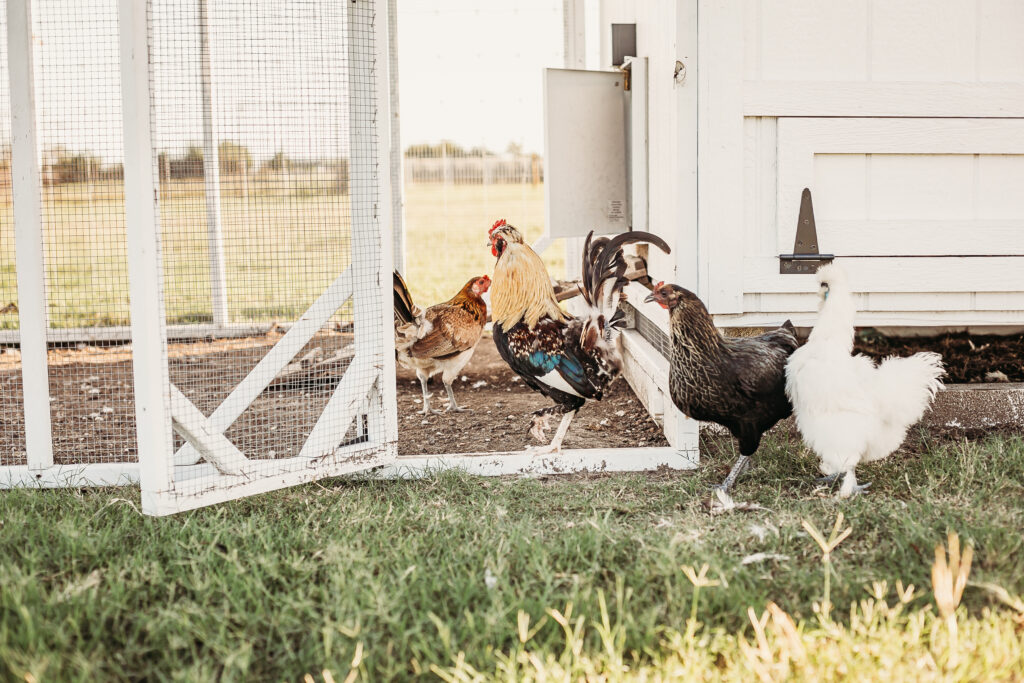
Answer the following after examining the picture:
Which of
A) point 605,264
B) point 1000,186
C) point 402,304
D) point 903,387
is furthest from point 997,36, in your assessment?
point 402,304

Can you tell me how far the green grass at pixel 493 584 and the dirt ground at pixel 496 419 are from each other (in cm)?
80

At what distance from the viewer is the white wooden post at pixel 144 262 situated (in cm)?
280

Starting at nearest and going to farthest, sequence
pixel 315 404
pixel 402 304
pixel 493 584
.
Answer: pixel 493 584, pixel 402 304, pixel 315 404

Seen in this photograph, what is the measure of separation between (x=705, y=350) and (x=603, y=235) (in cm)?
161

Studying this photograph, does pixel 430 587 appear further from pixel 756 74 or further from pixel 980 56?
pixel 980 56

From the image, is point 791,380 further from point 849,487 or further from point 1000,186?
point 1000,186

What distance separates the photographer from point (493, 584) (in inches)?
98.4

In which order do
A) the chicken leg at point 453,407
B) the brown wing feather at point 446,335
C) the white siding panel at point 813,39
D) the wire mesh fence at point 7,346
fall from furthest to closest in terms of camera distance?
the chicken leg at point 453,407, the brown wing feather at point 446,335, the wire mesh fence at point 7,346, the white siding panel at point 813,39

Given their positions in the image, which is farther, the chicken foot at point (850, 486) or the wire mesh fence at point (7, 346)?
the wire mesh fence at point (7, 346)

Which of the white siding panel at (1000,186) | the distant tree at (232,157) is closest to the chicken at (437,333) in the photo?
the distant tree at (232,157)

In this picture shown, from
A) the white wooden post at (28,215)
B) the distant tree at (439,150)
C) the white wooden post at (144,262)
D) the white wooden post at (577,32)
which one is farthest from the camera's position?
the distant tree at (439,150)

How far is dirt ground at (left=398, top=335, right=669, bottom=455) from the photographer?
4.28 meters

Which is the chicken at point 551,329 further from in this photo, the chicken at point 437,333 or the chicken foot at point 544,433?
the chicken at point 437,333

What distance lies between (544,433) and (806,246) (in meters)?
1.40
